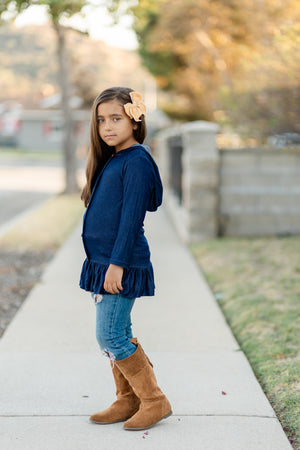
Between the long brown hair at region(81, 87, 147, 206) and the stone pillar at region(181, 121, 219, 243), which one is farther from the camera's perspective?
the stone pillar at region(181, 121, 219, 243)

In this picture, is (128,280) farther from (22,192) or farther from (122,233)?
(22,192)

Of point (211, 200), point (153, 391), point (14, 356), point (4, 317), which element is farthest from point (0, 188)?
point (153, 391)

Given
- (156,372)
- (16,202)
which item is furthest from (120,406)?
(16,202)

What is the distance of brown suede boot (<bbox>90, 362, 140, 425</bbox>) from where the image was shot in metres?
3.06

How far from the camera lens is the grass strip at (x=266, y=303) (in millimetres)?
3492

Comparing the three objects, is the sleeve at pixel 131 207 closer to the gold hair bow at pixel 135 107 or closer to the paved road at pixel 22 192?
the gold hair bow at pixel 135 107

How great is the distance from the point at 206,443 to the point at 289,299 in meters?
2.71

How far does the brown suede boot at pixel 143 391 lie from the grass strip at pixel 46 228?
5.61 meters

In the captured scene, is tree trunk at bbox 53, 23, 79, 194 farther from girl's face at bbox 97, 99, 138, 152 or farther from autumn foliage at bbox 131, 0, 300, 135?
girl's face at bbox 97, 99, 138, 152

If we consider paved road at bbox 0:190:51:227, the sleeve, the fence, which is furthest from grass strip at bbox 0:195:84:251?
the sleeve

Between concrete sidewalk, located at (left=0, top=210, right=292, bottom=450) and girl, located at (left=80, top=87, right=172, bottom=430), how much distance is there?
236mm

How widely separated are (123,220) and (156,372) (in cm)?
140

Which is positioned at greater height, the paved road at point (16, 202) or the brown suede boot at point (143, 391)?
the brown suede boot at point (143, 391)

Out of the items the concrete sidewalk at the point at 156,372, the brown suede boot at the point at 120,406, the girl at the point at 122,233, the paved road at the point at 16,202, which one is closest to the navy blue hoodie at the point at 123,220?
the girl at the point at 122,233
